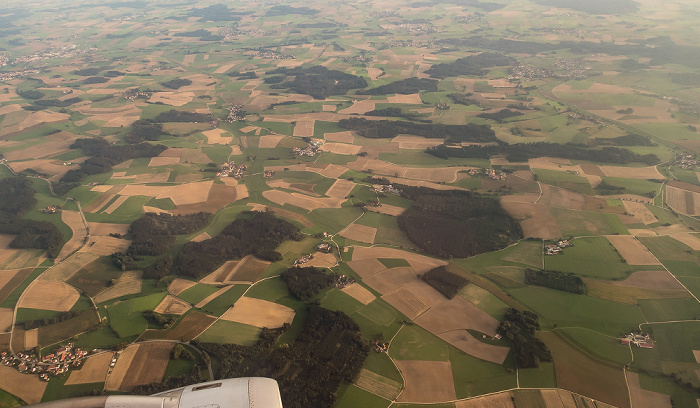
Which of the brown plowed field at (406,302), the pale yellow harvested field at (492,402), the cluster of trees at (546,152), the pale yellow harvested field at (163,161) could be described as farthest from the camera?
the pale yellow harvested field at (163,161)

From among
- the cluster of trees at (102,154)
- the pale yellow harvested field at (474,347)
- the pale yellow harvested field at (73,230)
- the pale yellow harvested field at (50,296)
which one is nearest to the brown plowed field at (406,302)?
the pale yellow harvested field at (474,347)

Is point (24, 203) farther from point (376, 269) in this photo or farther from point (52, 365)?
point (376, 269)

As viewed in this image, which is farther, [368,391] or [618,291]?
[618,291]

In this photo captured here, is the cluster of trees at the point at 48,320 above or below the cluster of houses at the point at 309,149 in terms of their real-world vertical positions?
above

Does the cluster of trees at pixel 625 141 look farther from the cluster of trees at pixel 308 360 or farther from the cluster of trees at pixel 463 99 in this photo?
the cluster of trees at pixel 308 360

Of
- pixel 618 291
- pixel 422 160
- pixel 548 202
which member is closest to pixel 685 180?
pixel 548 202

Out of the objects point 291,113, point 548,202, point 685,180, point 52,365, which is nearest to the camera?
point 52,365

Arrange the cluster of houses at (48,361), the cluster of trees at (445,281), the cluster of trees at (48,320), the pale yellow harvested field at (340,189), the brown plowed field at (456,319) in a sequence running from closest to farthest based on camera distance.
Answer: the cluster of houses at (48,361) < the brown plowed field at (456,319) < the cluster of trees at (48,320) < the cluster of trees at (445,281) < the pale yellow harvested field at (340,189)
